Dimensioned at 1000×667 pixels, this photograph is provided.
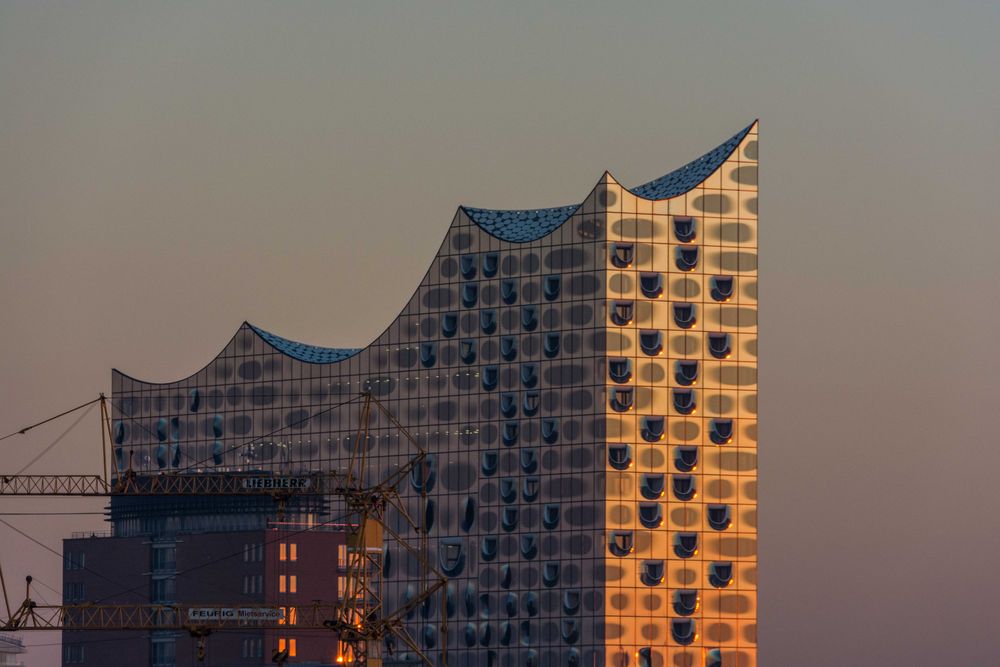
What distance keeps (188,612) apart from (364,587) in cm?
4694

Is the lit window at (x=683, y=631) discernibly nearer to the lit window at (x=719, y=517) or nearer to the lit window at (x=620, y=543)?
the lit window at (x=620, y=543)

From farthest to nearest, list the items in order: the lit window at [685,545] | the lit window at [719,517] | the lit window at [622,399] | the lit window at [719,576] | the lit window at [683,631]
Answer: the lit window at [622,399], the lit window at [719,517], the lit window at [685,545], the lit window at [719,576], the lit window at [683,631]

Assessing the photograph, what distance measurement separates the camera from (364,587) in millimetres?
151750

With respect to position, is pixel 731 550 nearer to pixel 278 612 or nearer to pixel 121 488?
pixel 278 612

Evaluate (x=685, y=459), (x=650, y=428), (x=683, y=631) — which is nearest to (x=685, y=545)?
(x=685, y=459)

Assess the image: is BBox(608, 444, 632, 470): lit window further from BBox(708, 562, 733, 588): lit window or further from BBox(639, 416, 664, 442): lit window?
BBox(708, 562, 733, 588): lit window

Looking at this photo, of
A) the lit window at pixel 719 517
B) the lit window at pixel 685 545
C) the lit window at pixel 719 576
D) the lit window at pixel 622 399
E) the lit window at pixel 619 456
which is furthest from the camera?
the lit window at pixel 622 399

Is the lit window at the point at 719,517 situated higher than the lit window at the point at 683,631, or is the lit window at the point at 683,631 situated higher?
the lit window at the point at 719,517

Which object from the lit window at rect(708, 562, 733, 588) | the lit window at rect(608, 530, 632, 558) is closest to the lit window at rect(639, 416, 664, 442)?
the lit window at rect(608, 530, 632, 558)

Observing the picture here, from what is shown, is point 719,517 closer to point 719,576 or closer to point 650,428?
point 719,576

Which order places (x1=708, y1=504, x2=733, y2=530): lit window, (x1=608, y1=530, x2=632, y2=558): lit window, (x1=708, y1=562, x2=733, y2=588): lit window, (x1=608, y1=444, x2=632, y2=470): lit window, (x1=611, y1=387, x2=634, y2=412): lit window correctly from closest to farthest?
(x1=708, y1=562, x2=733, y2=588): lit window
(x1=608, y1=530, x2=632, y2=558): lit window
(x1=708, y1=504, x2=733, y2=530): lit window
(x1=608, y1=444, x2=632, y2=470): lit window
(x1=611, y1=387, x2=634, y2=412): lit window

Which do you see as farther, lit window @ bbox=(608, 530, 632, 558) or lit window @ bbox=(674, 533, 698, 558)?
lit window @ bbox=(674, 533, 698, 558)

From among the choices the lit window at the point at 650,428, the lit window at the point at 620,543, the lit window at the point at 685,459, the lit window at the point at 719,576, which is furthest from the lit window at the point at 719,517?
the lit window at the point at 650,428

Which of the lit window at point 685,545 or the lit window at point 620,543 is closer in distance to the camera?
the lit window at point 620,543
